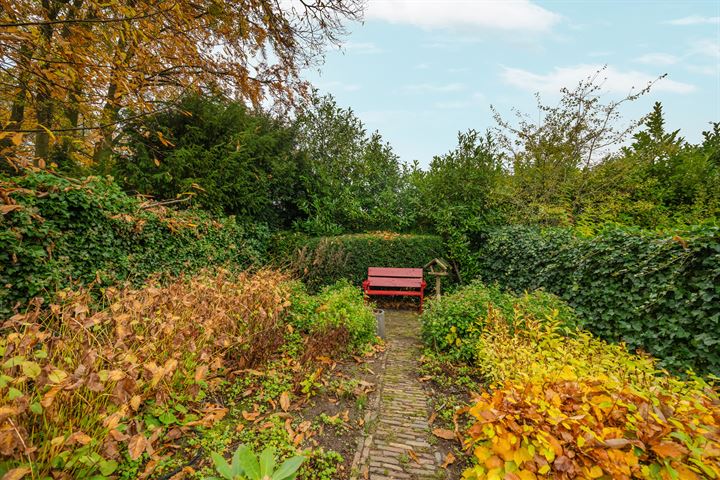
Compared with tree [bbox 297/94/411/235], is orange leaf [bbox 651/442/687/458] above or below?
below

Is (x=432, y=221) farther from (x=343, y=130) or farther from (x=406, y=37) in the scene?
(x=406, y=37)

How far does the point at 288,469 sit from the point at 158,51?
25.5 ft

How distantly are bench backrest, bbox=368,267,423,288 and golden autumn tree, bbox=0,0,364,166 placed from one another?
4880 mm

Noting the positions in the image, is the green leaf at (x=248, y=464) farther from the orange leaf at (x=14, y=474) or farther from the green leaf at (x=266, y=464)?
the orange leaf at (x=14, y=474)

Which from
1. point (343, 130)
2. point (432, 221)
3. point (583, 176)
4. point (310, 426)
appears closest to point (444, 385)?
point (310, 426)

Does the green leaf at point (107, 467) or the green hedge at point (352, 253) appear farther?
the green hedge at point (352, 253)

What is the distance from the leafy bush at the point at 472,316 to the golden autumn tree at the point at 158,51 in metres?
4.95

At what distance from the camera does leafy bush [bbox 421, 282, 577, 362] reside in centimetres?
423

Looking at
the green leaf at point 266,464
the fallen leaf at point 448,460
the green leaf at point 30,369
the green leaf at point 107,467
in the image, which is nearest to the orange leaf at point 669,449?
the fallen leaf at point 448,460

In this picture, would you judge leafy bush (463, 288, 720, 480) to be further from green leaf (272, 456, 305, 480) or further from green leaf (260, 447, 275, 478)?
green leaf (260, 447, 275, 478)

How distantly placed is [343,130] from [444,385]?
963 centimetres

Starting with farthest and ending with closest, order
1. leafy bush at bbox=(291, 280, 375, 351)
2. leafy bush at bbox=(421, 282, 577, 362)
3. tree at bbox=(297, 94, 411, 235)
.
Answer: tree at bbox=(297, 94, 411, 235) < leafy bush at bbox=(291, 280, 375, 351) < leafy bush at bbox=(421, 282, 577, 362)

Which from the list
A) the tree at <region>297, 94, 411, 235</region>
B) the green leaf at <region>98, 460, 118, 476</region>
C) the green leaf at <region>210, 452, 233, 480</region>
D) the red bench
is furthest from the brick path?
the tree at <region>297, 94, 411, 235</region>

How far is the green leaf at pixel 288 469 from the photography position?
141 cm
